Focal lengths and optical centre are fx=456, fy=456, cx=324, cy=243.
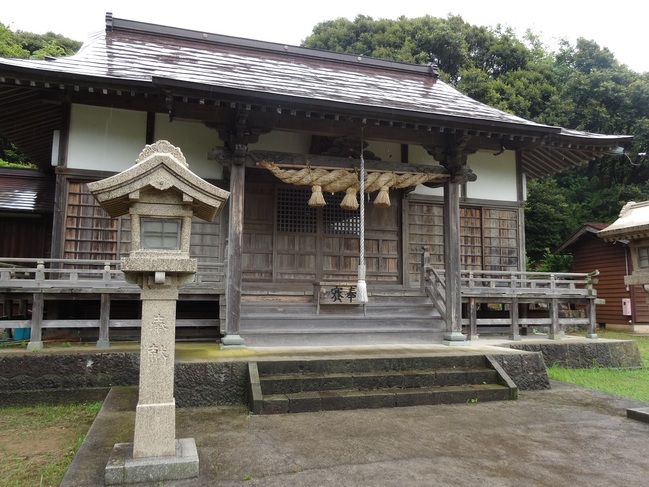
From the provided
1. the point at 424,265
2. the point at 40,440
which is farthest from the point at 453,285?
the point at 40,440

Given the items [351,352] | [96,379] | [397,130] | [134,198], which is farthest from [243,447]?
[397,130]

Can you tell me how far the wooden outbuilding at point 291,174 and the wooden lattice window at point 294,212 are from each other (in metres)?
0.03

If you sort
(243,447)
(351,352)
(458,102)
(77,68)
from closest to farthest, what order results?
(243,447) < (351,352) < (77,68) < (458,102)

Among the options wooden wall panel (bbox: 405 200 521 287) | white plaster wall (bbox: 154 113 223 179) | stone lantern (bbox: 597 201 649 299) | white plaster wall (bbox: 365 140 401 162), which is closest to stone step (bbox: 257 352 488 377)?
stone lantern (bbox: 597 201 649 299)

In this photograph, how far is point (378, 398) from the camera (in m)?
5.93

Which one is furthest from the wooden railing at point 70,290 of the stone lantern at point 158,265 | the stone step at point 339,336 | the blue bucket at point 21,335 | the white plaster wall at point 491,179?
the white plaster wall at point 491,179

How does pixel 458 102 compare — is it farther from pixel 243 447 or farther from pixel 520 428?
pixel 243 447

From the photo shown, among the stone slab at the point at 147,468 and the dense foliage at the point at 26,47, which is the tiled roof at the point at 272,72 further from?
the dense foliage at the point at 26,47

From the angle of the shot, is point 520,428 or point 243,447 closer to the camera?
point 243,447

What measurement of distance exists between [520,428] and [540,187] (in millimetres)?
22236

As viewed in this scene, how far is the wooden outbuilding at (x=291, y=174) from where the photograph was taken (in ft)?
24.9

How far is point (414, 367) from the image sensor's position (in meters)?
6.75

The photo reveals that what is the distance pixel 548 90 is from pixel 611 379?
937 inches

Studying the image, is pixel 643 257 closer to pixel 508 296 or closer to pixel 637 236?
pixel 637 236
